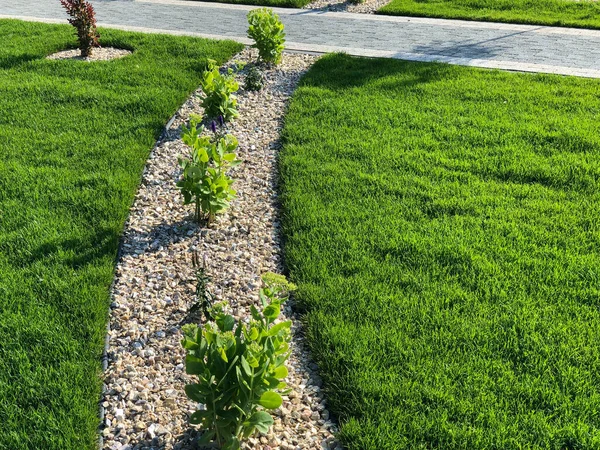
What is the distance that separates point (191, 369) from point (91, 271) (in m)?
1.66

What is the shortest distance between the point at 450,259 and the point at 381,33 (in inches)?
264

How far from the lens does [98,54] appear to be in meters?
8.44

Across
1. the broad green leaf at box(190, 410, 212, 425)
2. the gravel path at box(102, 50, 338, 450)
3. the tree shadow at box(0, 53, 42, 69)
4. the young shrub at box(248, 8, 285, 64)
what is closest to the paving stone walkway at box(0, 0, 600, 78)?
the young shrub at box(248, 8, 285, 64)

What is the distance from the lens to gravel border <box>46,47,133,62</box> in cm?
824

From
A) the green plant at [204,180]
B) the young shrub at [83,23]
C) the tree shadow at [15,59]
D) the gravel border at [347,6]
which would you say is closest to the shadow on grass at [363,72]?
the green plant at [204,180]

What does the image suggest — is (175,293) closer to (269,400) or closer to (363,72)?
(269,400)

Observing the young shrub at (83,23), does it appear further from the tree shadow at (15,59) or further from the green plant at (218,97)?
the green plant at (218,97)

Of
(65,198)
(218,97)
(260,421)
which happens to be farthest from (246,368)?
(218,97)

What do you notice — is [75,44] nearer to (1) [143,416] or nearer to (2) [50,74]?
(2) [50,74]

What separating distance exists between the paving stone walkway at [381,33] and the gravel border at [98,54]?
1.47 metres

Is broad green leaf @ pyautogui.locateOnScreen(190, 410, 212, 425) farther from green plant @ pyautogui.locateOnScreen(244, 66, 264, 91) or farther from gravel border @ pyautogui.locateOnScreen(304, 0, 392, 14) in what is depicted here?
gravel border @ pyautogui.locateOnScreen(304, 0, 392, 14)

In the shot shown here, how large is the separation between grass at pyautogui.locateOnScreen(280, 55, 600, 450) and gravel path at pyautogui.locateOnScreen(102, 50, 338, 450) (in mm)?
177

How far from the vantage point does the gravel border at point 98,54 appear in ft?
27.0

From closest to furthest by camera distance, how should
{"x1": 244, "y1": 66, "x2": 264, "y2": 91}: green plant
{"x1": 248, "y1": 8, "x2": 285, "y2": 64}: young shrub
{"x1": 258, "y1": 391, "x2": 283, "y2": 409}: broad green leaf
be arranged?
{"x1": 258, "y1": 391, "x2": 283, "y2": 409}: broad green leaf → {"x1": 244, "y1": 66, "x2": 264, "y2": 91}: green plant → {"x1": 248, "y1": 8, "x2": 285, "y2": 64}: young shrub
